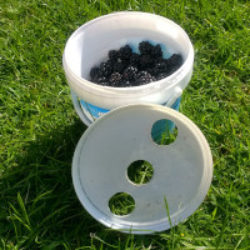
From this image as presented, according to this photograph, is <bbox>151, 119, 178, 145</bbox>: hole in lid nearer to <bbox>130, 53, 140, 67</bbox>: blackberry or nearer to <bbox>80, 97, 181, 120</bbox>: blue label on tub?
<bbox>80, 97, 181, 120</bbox>: blue label on tub

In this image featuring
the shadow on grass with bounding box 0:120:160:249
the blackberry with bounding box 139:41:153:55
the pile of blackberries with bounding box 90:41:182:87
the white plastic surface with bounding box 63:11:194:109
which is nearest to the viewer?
the white plastic surface with bounding box 63:11:194:109

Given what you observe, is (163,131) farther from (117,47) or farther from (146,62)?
(117,47)

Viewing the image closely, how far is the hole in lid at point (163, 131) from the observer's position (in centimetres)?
124

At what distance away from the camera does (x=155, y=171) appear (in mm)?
1174

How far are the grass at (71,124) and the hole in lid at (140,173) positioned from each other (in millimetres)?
199

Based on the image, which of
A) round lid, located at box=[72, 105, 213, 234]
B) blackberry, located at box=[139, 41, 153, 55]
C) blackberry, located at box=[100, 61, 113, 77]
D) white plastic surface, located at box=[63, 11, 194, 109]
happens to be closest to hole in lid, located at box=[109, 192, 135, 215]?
round lid, located at box=[72, 105, 213, 234]

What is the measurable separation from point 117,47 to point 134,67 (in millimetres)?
185

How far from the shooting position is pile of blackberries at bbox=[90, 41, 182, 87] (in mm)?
1279

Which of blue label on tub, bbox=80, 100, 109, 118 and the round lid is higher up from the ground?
blue label on tub, bbox=80, 100, 109, 118

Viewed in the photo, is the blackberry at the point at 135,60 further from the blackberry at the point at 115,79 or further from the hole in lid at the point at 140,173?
the hole in lid at the point at 140,173

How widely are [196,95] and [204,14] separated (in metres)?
0.52

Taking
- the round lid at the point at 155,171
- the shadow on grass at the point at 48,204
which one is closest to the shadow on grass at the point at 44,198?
the shadow on grass at the point at 48,204

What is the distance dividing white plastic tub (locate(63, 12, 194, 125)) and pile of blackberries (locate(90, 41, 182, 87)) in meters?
0.04

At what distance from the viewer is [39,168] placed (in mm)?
1345
